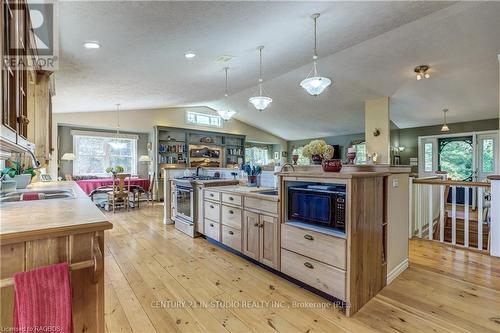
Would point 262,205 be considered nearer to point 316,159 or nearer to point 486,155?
point 316,159

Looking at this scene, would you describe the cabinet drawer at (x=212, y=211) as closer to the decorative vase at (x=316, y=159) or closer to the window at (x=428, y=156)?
the decorative vase at (x=316, y=159)

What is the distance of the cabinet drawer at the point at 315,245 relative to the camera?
201cm

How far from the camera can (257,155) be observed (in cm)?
1176

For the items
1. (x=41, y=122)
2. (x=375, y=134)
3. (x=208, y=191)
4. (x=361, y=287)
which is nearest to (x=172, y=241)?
(x=208, y=191)

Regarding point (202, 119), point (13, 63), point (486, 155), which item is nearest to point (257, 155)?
point (202, 119)

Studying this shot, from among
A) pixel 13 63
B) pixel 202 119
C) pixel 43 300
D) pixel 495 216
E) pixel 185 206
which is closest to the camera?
pixel 43 300

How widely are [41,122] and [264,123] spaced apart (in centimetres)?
780

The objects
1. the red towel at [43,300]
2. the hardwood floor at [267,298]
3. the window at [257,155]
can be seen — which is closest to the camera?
the red towel at [43,300]

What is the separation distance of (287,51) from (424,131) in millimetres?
6709

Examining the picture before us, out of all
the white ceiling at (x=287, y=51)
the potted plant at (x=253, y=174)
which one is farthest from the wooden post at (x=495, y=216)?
the potted plant at (x=253, y=174)

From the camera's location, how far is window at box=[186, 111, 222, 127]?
28.6 feet

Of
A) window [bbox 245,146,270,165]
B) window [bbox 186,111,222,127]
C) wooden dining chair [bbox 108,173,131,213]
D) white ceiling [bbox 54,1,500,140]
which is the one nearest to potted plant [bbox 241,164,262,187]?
white ceiling [bbox 54,1,500,140]

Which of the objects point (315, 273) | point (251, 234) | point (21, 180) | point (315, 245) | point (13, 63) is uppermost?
point (13, 63)

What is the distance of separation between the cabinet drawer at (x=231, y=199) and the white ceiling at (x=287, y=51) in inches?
75.2
